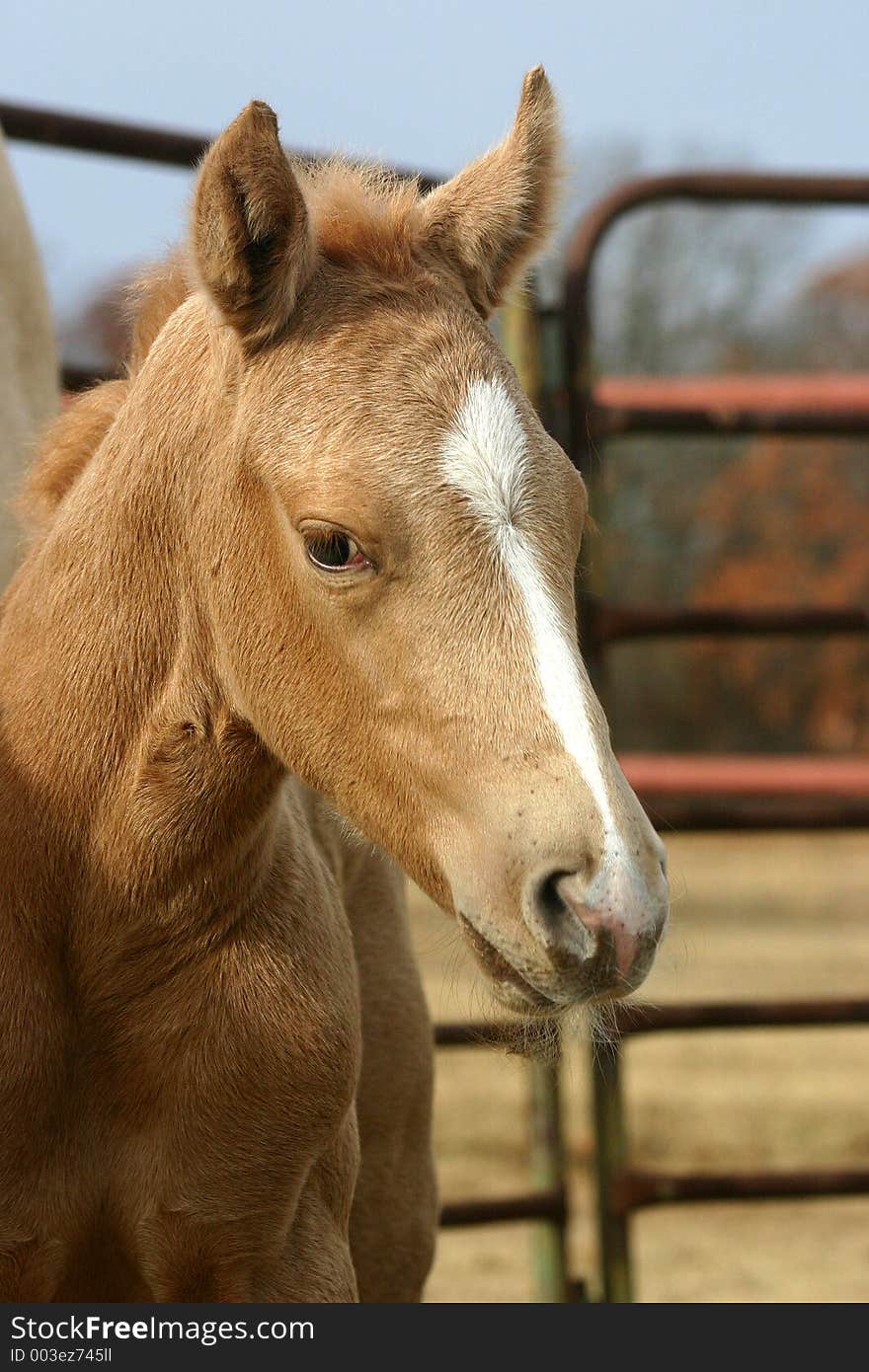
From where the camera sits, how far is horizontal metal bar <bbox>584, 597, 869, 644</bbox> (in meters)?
3.90

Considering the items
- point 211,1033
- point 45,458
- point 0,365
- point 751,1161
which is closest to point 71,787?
point 211,1033

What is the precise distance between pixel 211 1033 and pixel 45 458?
89 centimetres

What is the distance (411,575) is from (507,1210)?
2385mm

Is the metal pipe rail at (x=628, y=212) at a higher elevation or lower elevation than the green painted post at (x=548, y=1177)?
higher

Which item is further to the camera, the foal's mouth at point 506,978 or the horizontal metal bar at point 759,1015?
the horizontal metal bar at point 759,1015

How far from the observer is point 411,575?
178cm

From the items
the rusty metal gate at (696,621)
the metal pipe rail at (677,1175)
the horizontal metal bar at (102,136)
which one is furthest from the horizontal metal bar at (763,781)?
the horizontal metal bar at (102,136)

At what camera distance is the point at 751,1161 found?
5723 millimetres

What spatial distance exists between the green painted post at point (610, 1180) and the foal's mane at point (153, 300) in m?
2.14

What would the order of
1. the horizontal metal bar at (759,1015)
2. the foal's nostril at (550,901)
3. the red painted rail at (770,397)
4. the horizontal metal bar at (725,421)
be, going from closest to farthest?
the foal's nostril at (550,901) → the horizontal metal bar at (759,1015) → the horizontal metal bar at (725,421) → the red painted rail at (770,397)

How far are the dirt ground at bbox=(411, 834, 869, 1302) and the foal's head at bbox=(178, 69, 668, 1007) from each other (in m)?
0.27

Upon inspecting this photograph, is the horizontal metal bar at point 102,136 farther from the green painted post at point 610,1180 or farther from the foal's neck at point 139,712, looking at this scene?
the green painted post at point 610,1180

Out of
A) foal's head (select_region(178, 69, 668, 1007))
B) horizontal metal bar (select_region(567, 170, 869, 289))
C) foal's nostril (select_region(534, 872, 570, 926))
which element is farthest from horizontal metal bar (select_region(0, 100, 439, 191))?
foal's nostril (select_region(534, 872, 570, 926))

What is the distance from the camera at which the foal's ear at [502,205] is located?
6.84ft
